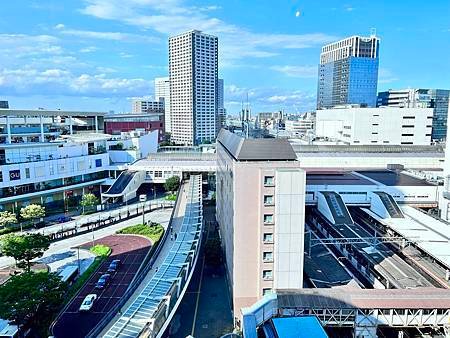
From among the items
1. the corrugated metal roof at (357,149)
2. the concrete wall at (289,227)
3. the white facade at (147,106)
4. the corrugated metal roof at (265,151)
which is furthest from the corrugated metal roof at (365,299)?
the white facade at (147,106)

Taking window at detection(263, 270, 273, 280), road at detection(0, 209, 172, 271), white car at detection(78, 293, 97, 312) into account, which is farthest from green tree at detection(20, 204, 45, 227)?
window at detection(263, 270, 273, 280)

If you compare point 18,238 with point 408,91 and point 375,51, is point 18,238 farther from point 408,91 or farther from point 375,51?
point 375,51

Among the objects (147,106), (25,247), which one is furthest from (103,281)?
(147,106)

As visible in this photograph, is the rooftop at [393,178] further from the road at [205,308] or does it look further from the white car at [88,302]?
the white car at [88,302]

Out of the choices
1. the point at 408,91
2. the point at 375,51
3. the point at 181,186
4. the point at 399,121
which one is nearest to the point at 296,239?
the point at 181,186

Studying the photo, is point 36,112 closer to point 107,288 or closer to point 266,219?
point 107,288

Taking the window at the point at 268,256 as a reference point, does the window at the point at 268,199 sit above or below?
above

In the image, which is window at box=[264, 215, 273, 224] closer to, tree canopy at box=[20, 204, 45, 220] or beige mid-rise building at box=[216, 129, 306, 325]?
beige mid-rise building at box=[216, 129, 306, 325]
